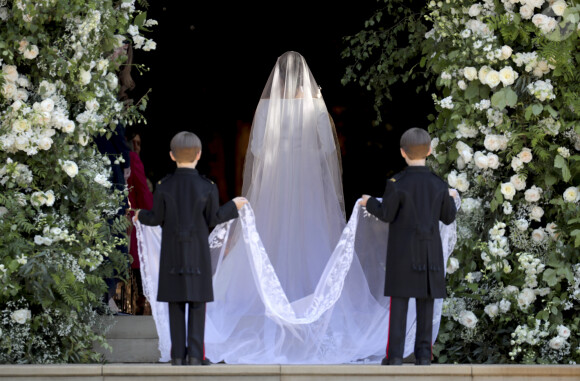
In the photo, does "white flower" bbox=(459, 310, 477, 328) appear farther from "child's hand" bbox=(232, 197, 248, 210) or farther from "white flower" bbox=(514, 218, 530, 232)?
"child's hand" bbox=(232, 197, 248, 210)

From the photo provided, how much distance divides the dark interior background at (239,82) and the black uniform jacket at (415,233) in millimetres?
5037

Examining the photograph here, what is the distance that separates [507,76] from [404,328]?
1694 millimetres

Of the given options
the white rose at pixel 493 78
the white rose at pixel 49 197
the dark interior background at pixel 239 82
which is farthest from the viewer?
the dark interior background at pixel 239 82

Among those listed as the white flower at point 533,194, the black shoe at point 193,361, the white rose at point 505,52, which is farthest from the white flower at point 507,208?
the black shoe at point 193,361

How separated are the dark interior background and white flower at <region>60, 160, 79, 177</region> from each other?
4.93 m

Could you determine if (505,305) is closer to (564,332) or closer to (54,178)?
(564,332)

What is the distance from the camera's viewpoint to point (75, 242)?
6.13 metres

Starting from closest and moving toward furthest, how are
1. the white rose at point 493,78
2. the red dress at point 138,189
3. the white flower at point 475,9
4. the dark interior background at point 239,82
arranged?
the white rose at point 493,78 → the white flower at point 475,9 → the red dress at point 138,189 → the dark interior background at point 239,82

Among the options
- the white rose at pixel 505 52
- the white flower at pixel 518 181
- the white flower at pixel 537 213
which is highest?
the white rose at pixel 505 52

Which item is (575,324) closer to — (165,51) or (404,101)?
(404,101)

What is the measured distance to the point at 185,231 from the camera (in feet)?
17.7

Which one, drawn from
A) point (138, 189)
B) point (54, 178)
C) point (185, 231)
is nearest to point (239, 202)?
point (185, 231)

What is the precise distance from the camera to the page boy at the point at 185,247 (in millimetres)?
5383

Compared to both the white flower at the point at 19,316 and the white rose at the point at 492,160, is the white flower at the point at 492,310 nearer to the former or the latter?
the white rose at the point at 492,160
